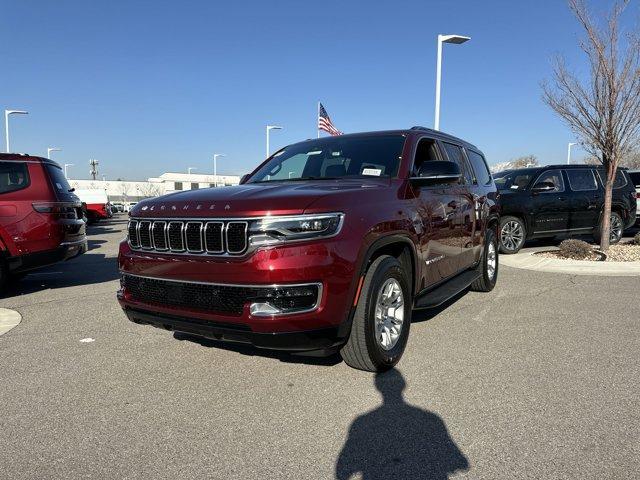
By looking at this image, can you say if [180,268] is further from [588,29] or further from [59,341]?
[588,29]

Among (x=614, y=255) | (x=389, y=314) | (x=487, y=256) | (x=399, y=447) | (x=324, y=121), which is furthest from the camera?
(x=324, y=121)

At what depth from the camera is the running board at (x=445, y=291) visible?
4.20m

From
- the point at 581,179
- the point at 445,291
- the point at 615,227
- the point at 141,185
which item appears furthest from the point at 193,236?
the point at 141,185

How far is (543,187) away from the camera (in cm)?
1014

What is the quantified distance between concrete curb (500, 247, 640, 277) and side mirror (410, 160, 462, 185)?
5232 mm

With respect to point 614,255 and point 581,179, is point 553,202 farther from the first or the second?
point 614,255

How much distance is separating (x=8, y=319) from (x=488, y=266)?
5.95m

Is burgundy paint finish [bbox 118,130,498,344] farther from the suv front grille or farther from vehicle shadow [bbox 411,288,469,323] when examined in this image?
vehicle shadow [bbox 411,288,469,323]

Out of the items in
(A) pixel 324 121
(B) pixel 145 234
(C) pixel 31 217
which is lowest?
(C) pixel 31 217

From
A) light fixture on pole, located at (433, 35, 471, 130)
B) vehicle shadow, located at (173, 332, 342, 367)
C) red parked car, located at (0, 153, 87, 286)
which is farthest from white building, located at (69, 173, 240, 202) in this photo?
vehicle shadow, located at (173, 332, 342, 367)

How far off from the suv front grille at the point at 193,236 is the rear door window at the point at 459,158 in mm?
3029

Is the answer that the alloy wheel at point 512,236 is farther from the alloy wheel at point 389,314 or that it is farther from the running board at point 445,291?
the alloy wheel at point 389,314

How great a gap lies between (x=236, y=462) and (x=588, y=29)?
31.6ft

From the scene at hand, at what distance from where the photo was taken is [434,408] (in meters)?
3.14
